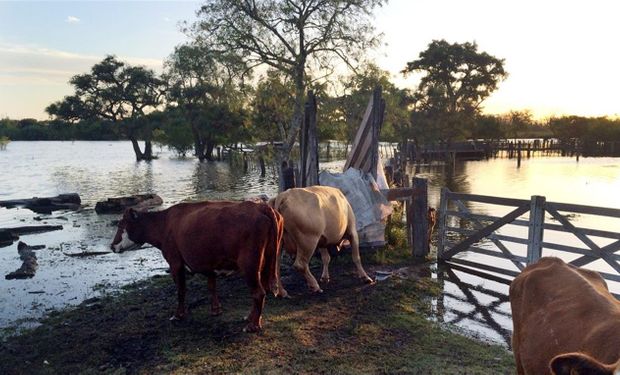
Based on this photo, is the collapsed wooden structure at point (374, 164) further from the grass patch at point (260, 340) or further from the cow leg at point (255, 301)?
the cow leg at point (255, 301)

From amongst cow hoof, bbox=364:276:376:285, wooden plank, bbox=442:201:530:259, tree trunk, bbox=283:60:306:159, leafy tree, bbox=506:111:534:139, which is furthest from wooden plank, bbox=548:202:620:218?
leafy tree, bbox=506:111:534:139

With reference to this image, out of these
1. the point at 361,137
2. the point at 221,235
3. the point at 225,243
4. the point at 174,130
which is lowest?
the point at 225,243

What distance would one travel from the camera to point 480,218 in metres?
9.06

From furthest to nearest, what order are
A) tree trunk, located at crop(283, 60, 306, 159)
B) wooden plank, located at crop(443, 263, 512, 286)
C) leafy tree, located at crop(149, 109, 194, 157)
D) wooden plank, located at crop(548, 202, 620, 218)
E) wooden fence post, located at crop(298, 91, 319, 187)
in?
leafy tree, located at crop(149, 109, 194, 157) → tree trunk, located at crop(283, 60, 306, 159) → wooden fence post, located at crop(298, 91, 319, 187) → wooden plank, located at crop(443, 263, 512, 286) → wooden plank, located at crop(548, 202, 620, 218)

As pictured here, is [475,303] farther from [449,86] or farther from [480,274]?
[449,86]

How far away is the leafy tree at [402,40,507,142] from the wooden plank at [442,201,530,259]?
135ft

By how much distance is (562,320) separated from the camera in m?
2.88

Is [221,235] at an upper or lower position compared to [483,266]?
upper

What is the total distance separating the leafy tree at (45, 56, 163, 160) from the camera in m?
53.7

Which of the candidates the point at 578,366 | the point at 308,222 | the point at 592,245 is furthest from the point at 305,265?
the point at 578,366

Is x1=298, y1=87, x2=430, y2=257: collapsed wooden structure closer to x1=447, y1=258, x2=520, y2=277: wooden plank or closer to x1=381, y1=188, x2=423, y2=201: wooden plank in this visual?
x1=381, y1=188, x2=423, y2=201: wooden plank

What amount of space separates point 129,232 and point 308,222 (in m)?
2.91

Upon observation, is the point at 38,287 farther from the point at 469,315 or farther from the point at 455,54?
the point at 455,54

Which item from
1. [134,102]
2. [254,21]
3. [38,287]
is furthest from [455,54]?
[38,287]
